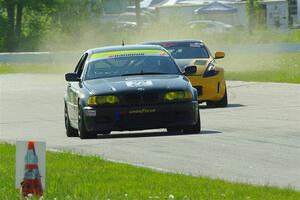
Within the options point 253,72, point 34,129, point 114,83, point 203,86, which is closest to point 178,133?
point 114,83

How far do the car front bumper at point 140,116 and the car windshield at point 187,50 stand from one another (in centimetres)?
829

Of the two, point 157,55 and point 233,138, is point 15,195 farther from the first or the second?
point 157,55

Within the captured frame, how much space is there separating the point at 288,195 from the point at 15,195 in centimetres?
241

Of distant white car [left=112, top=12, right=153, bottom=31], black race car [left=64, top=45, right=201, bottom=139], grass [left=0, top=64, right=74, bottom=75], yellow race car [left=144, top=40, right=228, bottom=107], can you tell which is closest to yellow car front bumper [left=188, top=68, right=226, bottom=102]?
yellow race car [left=144, top=40, right=228, bottom=107]

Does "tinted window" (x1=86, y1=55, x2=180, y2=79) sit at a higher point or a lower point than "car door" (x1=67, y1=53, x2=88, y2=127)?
higher

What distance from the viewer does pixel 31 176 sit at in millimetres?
10320

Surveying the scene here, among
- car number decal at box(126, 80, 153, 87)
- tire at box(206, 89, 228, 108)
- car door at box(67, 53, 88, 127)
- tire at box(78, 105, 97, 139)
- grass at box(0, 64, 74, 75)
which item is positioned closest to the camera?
car number decal at box(126, 80, 153, 87)

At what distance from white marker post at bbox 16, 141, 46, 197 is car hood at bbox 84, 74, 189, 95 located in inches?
270

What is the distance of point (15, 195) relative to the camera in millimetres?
11172

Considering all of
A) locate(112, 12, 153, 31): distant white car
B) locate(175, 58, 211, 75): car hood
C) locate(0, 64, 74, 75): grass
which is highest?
locate(175, 58, 211, 75): car hood

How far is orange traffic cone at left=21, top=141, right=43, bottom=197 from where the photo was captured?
10.2 meters

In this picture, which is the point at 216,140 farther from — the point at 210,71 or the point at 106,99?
the point at 210,71

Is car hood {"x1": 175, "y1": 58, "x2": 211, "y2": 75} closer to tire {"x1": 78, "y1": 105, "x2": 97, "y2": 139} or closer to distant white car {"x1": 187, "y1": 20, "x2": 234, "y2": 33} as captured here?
tire {"x1": 78, "y1": 105, "x2": 97, "y2": 139}

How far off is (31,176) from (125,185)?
1655mm
